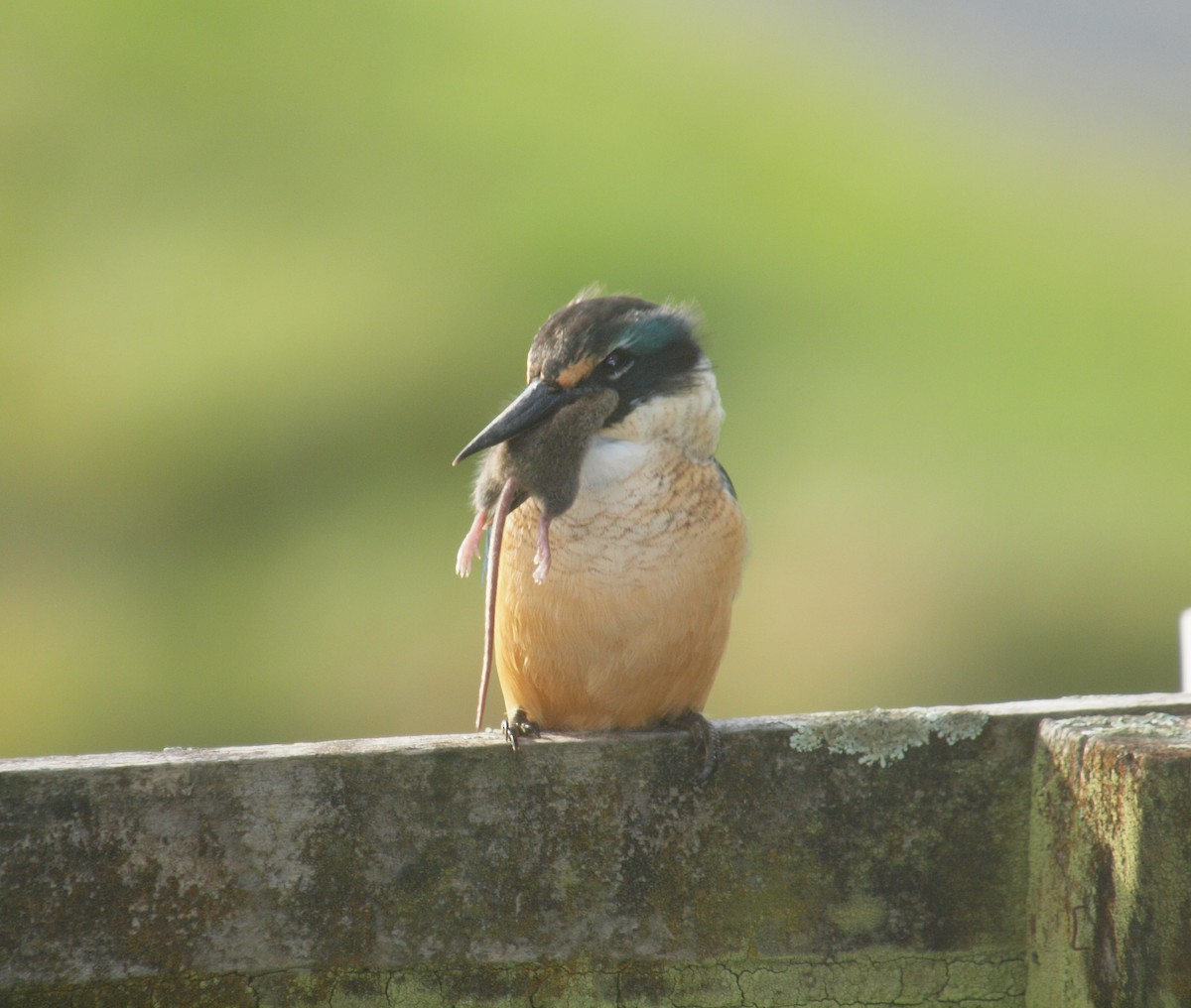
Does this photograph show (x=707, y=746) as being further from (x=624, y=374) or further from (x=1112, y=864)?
(x=624, y=374)

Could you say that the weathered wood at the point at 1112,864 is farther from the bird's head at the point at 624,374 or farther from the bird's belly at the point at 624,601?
the bird's head at the point at 624,374

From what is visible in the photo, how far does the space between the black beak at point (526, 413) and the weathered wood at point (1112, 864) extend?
3.99 ft

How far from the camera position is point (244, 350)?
34.0 feet

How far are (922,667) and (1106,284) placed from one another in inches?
221

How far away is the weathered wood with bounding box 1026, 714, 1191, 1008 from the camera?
7.38ft

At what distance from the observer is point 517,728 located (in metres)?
2.96

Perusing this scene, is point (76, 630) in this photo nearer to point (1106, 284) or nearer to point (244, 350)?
point (244, 350)

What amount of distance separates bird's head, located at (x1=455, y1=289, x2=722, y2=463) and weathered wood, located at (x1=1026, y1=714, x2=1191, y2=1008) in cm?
119

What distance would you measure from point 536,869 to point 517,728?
0.43m

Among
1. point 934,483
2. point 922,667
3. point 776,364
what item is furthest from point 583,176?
point 922,667

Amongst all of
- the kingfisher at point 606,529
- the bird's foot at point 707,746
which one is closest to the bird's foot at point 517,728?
the kingfisher at point 606,529

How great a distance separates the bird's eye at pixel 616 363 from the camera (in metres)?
3.26

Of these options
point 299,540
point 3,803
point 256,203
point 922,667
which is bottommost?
point 922,667

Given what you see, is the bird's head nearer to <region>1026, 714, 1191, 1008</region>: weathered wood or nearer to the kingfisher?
the kingfisher
